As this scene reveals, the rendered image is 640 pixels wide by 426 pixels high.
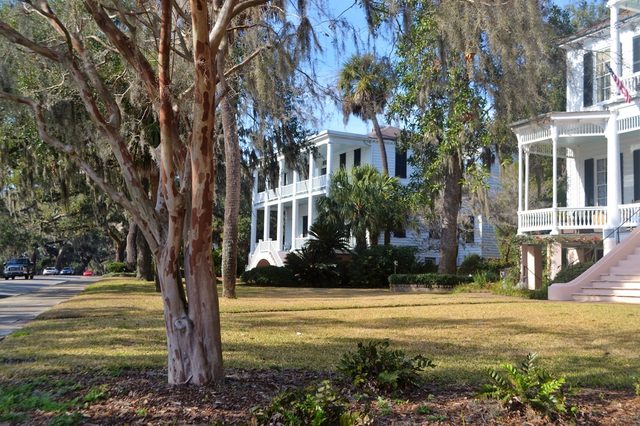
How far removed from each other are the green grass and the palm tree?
14.0 feet

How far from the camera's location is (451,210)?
26.5 m

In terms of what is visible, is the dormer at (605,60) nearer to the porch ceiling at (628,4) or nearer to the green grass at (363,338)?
the porch ceiling at (628,4)

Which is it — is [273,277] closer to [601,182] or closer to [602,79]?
[601,182]

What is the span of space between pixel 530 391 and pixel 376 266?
88.6 ft

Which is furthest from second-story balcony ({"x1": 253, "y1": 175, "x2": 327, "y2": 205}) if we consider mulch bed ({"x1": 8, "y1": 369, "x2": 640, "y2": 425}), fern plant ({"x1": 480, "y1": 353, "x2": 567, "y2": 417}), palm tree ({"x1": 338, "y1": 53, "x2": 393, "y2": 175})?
fern plant ({"x1": 480, "y1": 353, "x2": 567, "y2": 417})

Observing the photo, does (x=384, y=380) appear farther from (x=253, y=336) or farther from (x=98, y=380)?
(x=253, y=336)

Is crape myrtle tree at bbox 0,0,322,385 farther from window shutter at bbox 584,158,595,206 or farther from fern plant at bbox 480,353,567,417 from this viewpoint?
window shutter at bbox 584,158,595,206

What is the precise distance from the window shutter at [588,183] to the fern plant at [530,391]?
62.2 ft

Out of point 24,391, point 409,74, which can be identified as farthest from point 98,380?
point 409,74

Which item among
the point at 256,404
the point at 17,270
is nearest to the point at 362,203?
the point at 256,404

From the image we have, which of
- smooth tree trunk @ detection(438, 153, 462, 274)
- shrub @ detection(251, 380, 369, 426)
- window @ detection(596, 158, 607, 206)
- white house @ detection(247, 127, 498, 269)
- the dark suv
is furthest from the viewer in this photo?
the dark suv

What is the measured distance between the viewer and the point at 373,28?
29.1 feet

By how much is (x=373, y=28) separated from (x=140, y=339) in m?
5.87

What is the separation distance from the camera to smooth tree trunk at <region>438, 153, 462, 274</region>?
82.8 ft
